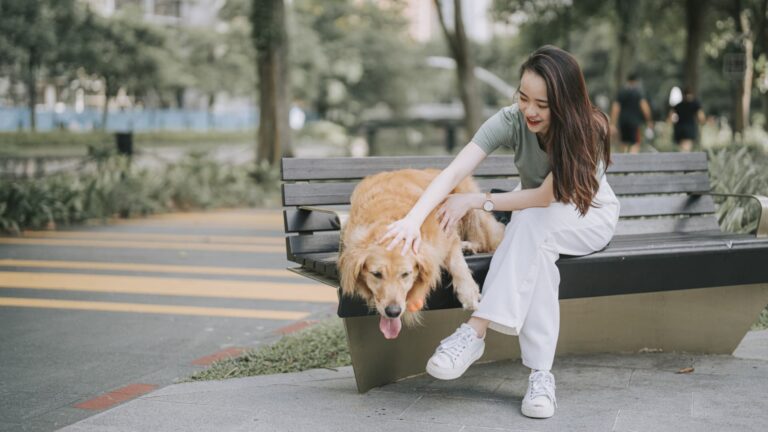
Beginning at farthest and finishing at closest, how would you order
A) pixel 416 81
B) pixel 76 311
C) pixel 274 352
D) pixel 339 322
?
pixel 416 81, pixel 76 311, pixel 339 322, pixel 274 352

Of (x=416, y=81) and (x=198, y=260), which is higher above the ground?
(x=416, y=81)

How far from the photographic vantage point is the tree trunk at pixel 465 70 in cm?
2066

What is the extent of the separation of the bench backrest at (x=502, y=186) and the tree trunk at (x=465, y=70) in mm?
14801

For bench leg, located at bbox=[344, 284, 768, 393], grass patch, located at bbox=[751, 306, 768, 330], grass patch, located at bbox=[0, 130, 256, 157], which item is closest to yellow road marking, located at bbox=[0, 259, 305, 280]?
bench leg, located at bbox=[344, 284, 768, 393]

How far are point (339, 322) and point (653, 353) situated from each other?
2.18m

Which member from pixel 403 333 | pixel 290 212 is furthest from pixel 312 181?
pixel 403 333

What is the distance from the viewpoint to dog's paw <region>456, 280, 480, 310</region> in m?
4.07

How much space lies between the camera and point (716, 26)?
33.5m

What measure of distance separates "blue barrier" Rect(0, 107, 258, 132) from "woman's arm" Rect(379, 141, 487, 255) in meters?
19.8

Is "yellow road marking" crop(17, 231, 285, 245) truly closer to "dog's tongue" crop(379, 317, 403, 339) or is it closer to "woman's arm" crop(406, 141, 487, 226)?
"woman's arm" crop(406, 141, 487, 226)

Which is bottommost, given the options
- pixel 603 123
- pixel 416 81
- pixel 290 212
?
pixel 290 212

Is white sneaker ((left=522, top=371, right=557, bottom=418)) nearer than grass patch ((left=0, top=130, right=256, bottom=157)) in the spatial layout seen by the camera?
Yes

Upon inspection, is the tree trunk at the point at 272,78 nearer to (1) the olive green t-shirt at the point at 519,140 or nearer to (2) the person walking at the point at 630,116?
(2) the person walking at the point at 630,116

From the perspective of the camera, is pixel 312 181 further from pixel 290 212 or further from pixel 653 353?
pixel 653 353
